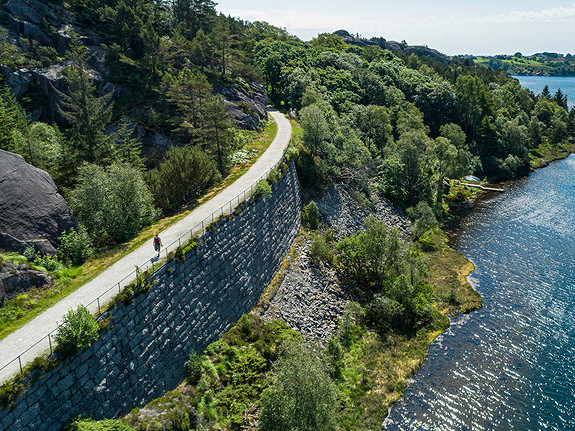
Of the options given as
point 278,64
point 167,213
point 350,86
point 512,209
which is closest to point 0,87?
point 167,213

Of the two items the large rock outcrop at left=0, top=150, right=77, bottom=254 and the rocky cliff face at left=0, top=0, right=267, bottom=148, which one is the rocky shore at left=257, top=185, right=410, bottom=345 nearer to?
the large rock outcrop at left=0, top=150, right=77, bottom=254

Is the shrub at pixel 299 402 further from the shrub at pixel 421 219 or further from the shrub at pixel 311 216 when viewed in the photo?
the shrub at pixel 421 219

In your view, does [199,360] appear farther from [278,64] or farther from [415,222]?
[278,64]

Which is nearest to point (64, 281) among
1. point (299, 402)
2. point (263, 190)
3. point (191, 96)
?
point (299, 402)

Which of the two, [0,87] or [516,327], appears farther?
[0,87]

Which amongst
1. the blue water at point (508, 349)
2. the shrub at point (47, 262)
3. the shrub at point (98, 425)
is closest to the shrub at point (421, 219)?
the blue water at point (508, 349)

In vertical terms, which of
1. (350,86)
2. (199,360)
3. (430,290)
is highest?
(350,86)
